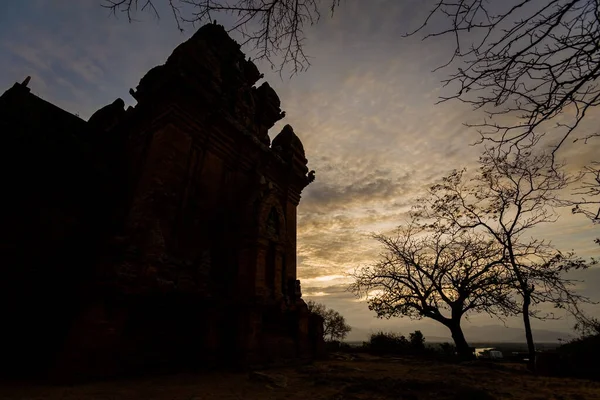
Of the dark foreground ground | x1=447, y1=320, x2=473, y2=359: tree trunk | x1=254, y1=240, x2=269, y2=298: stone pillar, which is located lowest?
the dark foreground ground

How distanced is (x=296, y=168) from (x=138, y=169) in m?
6.13

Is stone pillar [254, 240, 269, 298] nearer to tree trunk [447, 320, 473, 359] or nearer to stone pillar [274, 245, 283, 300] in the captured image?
stone pillar [274, 245, 283, 300]

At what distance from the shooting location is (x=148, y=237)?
617 centimetres

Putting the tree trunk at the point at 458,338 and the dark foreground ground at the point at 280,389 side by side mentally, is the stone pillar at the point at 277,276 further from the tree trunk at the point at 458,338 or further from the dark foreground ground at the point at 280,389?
the tree trunk at the point at 458,338

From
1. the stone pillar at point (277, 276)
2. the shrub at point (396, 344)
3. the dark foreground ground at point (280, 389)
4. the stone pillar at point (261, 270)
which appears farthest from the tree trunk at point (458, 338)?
the stone pillar at point (261, 270)

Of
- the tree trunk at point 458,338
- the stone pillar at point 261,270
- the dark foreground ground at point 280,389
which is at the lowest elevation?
the dark foreground ground at point 280,389

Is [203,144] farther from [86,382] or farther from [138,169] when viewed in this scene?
[86,382]

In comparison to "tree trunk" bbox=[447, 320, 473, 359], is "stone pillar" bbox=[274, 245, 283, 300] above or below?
above

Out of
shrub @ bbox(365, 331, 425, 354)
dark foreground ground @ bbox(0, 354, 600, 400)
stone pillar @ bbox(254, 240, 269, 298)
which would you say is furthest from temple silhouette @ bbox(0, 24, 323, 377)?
shrub @ bbox(365, 331, 425, 354)

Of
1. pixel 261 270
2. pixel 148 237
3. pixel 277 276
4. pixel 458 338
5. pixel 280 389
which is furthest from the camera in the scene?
pixel 458 338

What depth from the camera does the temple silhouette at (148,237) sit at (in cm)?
530

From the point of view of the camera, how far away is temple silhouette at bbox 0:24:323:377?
17.4 feet

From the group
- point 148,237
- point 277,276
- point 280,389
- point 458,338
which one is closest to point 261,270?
point 277,276

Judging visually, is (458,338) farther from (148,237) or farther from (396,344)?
(148,237)
